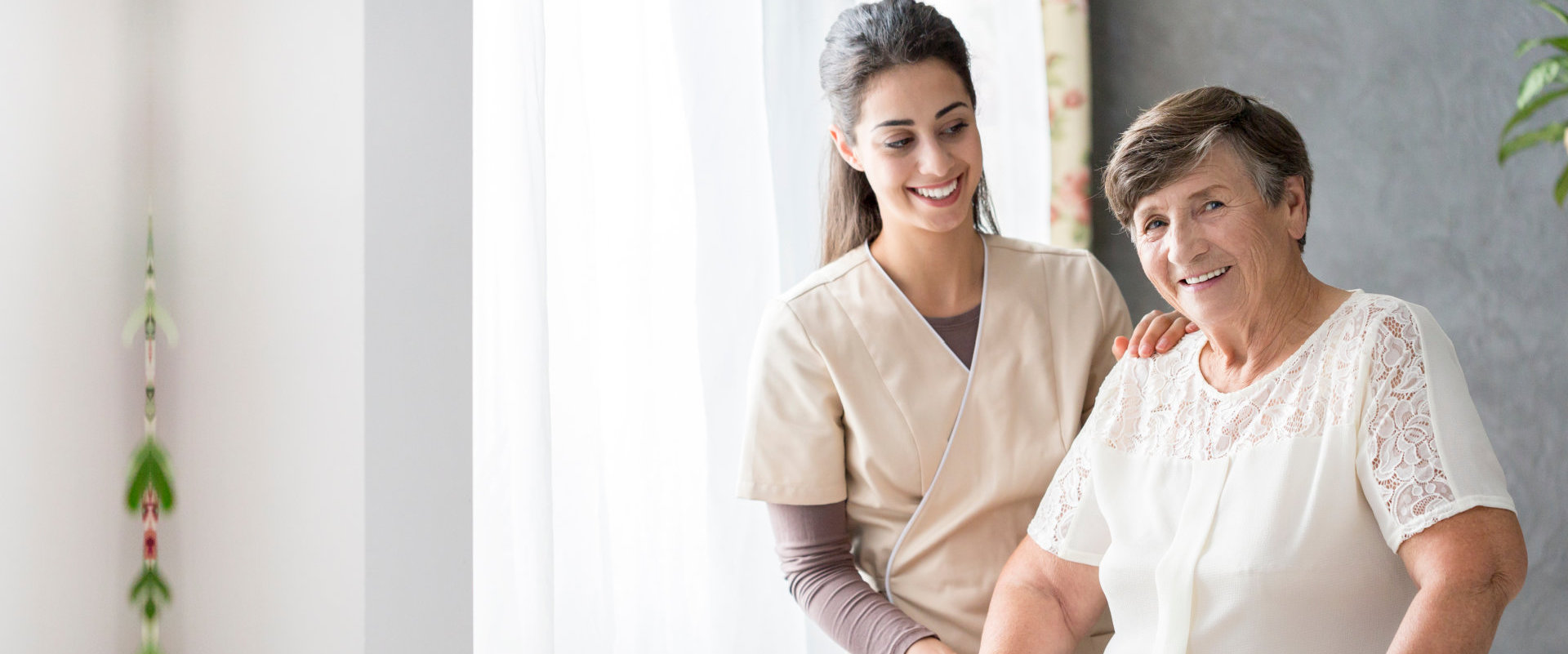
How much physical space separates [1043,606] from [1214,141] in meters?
0.59

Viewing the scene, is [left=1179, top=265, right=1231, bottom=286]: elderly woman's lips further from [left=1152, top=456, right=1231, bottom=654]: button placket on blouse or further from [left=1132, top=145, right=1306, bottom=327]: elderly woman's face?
[left=1152, top=456, right=1231, bottom=654]: button placket on blouse

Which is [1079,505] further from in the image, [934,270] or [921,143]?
[921,143]

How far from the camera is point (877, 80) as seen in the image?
156 cm

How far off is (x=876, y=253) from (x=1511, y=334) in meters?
1.01

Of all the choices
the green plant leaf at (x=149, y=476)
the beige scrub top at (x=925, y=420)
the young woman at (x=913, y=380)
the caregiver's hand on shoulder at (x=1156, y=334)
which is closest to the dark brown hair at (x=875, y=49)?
the young woman at (x=913, y=380)

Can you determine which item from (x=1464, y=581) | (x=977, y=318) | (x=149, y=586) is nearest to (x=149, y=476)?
(x=149, y=586)

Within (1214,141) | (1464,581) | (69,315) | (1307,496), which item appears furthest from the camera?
(69,315)

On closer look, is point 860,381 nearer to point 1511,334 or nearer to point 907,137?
point 907,137

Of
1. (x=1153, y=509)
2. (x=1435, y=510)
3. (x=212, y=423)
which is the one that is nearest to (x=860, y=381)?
(x=1153, y=509)

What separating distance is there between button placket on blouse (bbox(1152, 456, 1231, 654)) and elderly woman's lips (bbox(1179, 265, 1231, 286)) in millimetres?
202

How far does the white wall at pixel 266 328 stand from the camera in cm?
151

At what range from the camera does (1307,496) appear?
3.78ft

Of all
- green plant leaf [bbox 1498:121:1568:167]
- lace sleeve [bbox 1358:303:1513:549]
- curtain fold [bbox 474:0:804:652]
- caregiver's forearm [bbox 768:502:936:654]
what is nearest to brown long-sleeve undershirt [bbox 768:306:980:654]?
caregiver's forearm [bbox 768:502:936:654]

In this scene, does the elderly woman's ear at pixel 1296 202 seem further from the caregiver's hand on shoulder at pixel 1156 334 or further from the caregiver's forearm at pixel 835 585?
the caregiver's forearm at pixel 835 585
